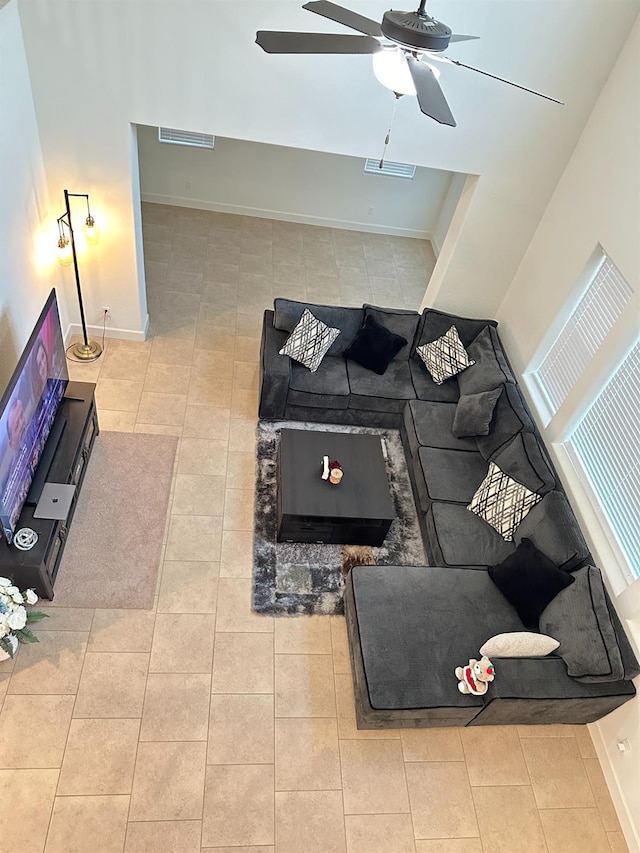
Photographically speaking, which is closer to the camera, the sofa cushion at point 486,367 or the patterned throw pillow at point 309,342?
the sofa cushion at point 486,367

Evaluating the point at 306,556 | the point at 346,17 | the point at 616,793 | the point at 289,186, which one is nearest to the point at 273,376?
the point at 306,556

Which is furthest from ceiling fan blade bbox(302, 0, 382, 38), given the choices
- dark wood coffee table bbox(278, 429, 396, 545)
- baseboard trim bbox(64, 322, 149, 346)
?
baseboard trim bbox(64, 322, 149, 346)

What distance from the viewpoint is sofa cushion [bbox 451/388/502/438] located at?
5.02 meters

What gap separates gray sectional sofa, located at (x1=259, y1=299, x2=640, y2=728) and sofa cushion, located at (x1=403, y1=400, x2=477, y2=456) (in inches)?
0.5

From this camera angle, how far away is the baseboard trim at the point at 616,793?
11.4 ft

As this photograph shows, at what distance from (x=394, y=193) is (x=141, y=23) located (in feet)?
15.8

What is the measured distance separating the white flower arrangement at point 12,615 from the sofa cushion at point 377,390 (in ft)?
10.2

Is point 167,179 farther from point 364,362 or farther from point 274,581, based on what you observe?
point 274,581

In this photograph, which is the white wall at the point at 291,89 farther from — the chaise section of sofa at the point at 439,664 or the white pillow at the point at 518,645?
the white pillow at the point at 518,645

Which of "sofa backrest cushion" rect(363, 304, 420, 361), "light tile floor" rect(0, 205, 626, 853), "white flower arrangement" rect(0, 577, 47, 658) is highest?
"sofa backrest cushion" rect(363, 304, 420, 361)

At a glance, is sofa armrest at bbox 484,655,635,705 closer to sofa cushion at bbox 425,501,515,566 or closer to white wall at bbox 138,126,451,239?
sofa cushion at bbox 425,501,515,566

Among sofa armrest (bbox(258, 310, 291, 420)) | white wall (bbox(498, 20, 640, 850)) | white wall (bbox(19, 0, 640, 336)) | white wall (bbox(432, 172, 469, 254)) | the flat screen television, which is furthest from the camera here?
white wall (bbox(432, 172, 469, 254))

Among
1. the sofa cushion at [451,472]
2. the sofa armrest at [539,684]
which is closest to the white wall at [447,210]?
the sofa cushion at [451,472]

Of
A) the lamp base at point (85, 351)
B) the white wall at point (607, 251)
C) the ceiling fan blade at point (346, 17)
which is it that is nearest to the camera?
the ceiling fan blade at point (346, 17)
